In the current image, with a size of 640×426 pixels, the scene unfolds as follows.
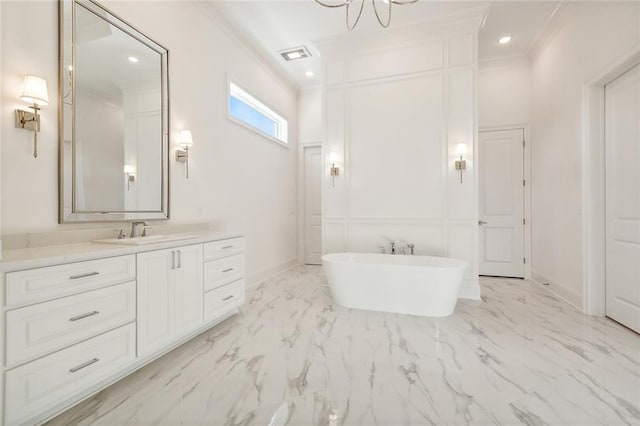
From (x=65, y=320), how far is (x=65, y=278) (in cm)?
21

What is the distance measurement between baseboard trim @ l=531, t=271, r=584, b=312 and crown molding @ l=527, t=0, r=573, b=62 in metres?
3.06

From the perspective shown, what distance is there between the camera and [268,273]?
4.36 meters

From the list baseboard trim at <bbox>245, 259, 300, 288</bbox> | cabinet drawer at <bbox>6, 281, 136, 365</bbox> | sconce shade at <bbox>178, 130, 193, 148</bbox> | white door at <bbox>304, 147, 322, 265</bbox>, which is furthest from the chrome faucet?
white door at <bbox>304, 147, 322, 265</bbox>

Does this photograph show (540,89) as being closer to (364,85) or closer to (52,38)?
(364,85)

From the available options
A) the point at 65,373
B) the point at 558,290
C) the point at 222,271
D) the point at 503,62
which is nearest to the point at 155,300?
the point at 65,373

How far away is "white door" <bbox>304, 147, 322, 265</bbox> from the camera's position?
212 inches

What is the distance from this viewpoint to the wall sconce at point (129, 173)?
234 centimetres

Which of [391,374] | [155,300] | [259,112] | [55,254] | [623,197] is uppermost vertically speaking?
[259,112]

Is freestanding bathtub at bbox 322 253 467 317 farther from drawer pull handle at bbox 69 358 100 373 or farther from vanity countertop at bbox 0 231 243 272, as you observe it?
drawer pull handle at bbox 69 358 100 373

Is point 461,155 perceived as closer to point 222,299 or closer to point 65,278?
point 222,299

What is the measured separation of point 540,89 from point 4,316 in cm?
551

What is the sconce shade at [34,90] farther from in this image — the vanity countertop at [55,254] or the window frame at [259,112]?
the window frame at [259,112]

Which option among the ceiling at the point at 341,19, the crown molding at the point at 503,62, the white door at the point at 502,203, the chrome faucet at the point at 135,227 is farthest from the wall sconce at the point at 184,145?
the crown molding at the point at 503,62

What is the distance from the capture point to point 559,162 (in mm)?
3375
